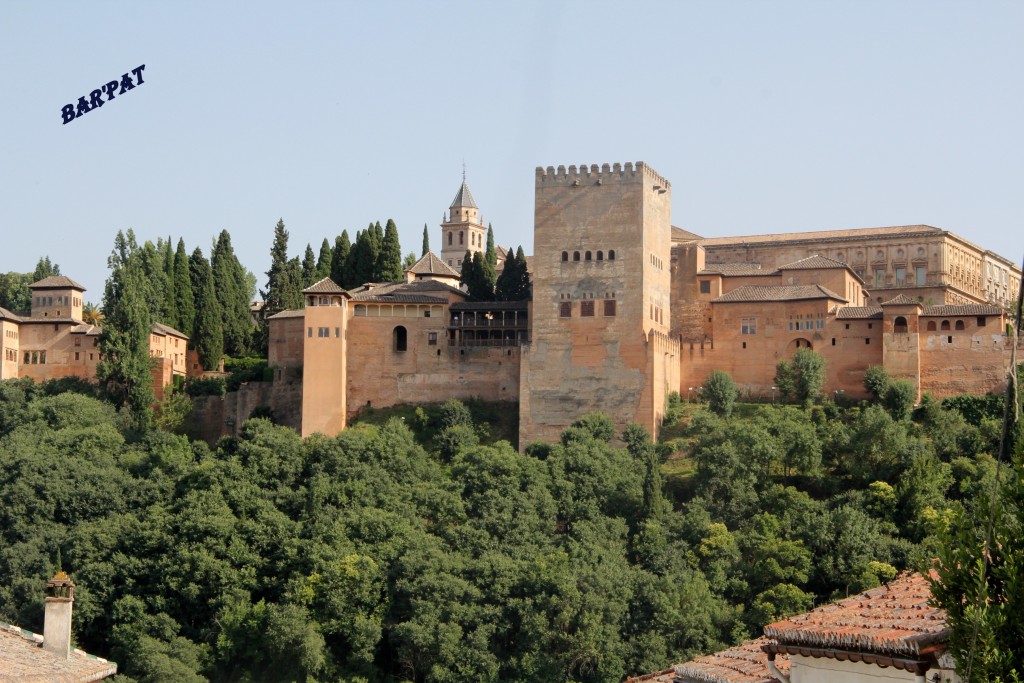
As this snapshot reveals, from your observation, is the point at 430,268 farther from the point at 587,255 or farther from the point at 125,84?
the point at 125,84

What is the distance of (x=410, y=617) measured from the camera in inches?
1791

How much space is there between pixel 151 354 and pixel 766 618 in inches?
1131

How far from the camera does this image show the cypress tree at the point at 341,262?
67.7 metres

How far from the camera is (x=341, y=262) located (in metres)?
68.9

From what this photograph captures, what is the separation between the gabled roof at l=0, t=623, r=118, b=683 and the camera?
16.8 metres

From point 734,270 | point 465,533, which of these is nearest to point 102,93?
point 465,533

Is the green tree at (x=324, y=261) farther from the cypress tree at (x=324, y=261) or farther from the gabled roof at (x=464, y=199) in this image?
the gabled roof at (x=464, y=199)

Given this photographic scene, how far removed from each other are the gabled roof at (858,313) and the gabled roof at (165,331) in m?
25.3

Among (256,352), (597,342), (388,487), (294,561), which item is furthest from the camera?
(256,352)

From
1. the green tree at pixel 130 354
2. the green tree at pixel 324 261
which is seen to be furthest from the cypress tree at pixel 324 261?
the green tree at pixel 130 354

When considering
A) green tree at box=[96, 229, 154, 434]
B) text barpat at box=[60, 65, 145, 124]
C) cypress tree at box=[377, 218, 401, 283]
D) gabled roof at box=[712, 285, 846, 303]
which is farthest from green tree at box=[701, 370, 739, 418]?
text barpat at box=[60, 65, 145, 124]

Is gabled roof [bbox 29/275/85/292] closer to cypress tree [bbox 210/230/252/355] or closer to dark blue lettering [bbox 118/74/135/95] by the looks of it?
cypress tree [bbox 210/230/252/355]

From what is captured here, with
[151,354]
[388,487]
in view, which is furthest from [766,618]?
[151,354]

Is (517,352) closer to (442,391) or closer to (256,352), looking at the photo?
(442,391)
